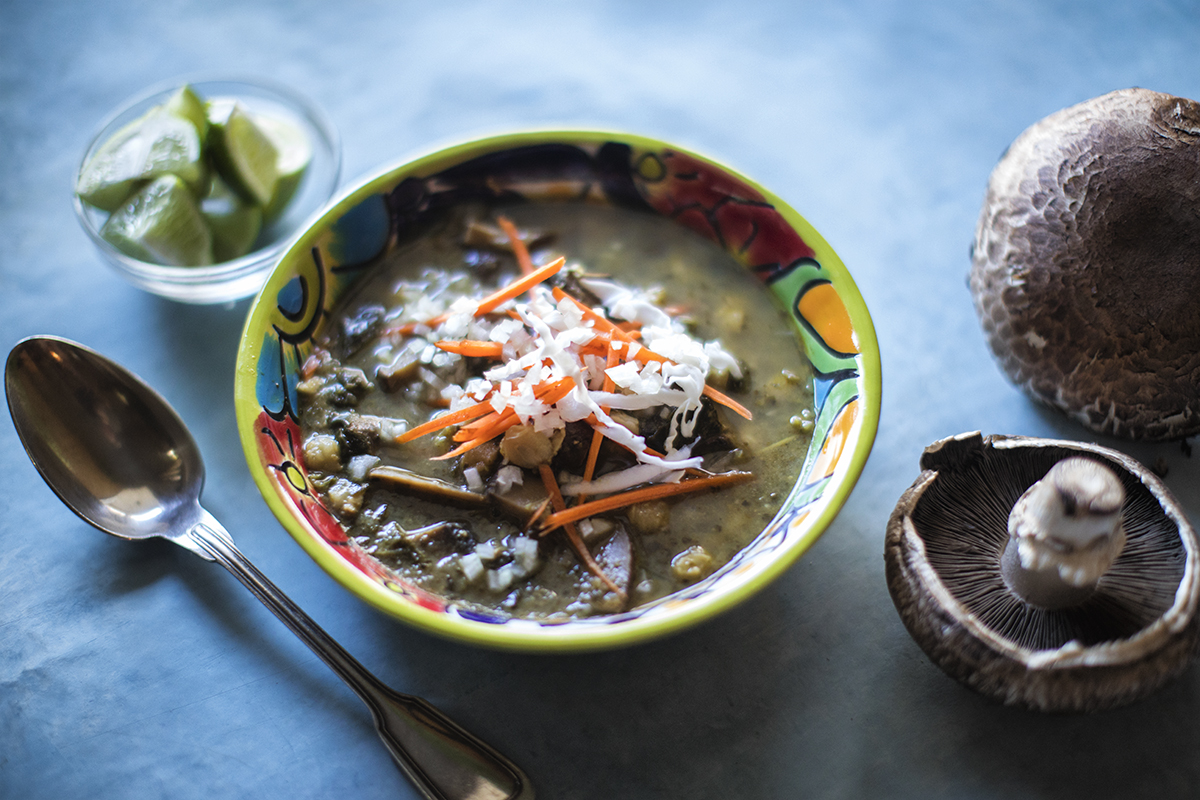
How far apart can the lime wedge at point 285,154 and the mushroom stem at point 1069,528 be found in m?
2.30

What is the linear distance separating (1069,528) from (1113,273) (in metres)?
0.91

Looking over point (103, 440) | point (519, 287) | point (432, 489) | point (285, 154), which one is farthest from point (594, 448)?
point (285, 154)

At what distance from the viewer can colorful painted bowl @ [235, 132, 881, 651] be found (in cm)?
179

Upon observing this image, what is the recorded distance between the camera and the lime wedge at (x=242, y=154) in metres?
2.55

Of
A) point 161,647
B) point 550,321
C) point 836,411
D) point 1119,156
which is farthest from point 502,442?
point 1119,156

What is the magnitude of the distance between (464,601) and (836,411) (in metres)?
1.02

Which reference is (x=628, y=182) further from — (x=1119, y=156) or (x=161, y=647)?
(x=161, y=647)

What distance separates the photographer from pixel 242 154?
2570 millimetres

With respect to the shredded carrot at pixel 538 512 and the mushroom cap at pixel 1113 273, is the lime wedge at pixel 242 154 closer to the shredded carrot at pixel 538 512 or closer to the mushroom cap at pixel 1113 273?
the shredded carrot at pixel 538 512

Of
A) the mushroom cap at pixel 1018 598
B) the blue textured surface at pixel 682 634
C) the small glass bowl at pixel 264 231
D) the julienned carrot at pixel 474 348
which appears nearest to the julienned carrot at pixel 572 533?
the blue textured surface at pixel 682 634

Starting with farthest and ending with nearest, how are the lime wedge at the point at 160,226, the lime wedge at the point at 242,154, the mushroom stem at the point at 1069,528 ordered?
the lime wedge at the point at 242,154, the lime wedge at the point at 160,226, the mushroom stem at the point at 1069,528

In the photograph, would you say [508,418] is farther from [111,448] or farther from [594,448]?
[111,448]

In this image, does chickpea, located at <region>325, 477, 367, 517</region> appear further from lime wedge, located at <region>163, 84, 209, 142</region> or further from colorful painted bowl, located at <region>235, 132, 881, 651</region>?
lime wedge, located at <region>163, 84, 209, 142</region>

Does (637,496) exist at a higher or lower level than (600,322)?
lower
